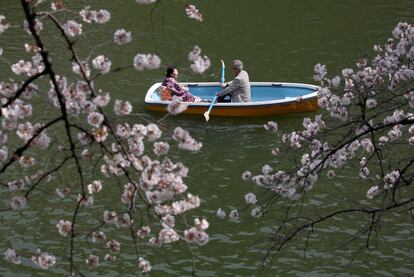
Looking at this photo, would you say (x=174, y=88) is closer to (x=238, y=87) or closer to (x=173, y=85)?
(x=173, y=85)

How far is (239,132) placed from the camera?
1474cm

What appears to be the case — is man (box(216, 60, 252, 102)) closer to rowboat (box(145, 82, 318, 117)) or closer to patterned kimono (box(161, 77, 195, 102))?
rowboat (box(145, 82, 318, 117))

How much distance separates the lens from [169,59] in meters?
19.4

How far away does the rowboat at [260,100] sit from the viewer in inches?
596

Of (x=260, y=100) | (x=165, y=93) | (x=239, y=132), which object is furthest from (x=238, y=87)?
(x=165, y=93)

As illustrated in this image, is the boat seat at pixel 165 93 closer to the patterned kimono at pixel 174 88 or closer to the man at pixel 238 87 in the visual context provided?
the patterned kimono at pixel 174 88

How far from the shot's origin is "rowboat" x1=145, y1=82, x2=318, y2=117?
15.1 meters

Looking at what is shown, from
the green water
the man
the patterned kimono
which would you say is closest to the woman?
the patterned kimono

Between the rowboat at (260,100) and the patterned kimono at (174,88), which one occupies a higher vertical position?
the patterned kimono at (174,88)

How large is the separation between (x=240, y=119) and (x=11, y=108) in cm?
1042

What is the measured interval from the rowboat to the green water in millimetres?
213

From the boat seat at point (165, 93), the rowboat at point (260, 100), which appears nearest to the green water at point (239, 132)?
the rowboat at point (260, 100)

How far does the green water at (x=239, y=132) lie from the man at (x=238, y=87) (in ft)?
1.71

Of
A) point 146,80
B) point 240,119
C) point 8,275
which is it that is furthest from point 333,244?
point 146,80
